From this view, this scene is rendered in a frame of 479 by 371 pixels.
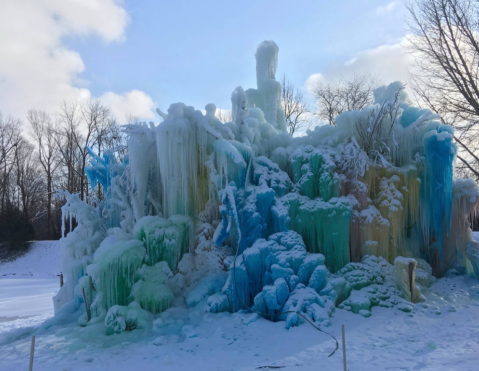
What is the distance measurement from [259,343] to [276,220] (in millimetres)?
2599

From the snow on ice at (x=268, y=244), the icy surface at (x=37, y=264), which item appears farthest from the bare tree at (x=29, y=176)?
the snow on ice at (x=268, y=244)

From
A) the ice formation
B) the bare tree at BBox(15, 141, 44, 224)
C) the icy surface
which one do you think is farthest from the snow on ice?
the bare tree at BBox(15, 141, 44, 224)

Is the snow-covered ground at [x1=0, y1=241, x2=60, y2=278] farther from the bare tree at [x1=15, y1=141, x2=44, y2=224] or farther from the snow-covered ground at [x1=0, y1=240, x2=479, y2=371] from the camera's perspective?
the snow-covered ground at [x1=0, y1=240, x2=479, y2=371]

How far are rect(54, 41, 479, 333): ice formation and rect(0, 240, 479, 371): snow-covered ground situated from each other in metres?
0.34

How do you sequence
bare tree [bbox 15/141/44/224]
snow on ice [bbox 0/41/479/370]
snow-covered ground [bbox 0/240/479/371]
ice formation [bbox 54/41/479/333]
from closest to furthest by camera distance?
snow-covered ground [bbox 0/240/479/371]
snow on ice [bbox 0/41/479/370]
ice formation [bbox 54/41/479/333]
bare tree [bbox 15/141/44/224]

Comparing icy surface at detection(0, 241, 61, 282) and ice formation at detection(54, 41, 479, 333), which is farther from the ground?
ice formation at detection(54, 41, 479, 333)

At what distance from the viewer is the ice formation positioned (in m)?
6.73

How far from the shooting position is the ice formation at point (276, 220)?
673cm

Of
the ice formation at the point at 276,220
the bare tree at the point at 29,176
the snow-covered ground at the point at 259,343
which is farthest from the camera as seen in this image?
the bare tree at the point at 29,176

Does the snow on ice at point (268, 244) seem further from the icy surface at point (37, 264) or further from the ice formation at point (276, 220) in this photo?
the icy surface at point (37, 264)

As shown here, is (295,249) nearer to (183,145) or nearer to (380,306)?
(380,306)

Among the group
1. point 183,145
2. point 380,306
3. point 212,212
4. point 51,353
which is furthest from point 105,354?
point 380,306

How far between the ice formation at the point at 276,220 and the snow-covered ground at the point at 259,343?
13.6 inches

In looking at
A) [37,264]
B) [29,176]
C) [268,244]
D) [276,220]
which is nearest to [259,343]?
[268,244]
